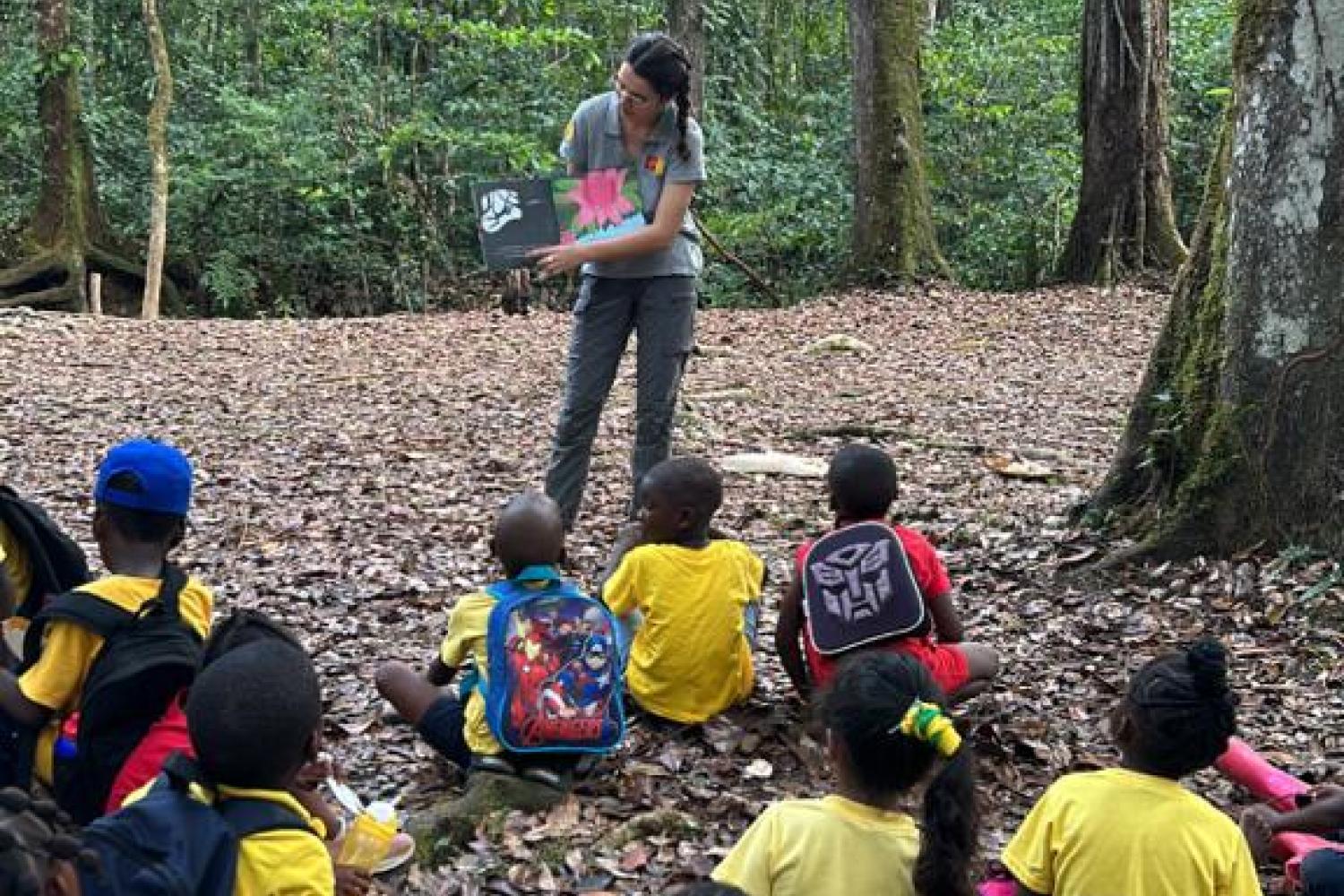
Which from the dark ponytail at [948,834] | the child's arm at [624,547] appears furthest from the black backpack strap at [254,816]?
the child's arm at [624,547]

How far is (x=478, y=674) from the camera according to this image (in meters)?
4.37

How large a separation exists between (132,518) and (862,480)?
2.16 meters

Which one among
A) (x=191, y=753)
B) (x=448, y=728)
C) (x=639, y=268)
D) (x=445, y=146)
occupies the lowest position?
(x=448, y=728)

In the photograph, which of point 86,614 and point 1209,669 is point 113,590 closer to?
point 86,614

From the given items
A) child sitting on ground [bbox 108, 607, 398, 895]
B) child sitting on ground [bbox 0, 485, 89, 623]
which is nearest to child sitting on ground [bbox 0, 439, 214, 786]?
child sitting on ground [bbox 108, 607, 398, 895]

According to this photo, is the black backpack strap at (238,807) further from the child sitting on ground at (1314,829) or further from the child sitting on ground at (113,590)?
the child sitting on ground at (1314,829)

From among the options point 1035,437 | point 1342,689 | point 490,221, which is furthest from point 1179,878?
point 1035,437

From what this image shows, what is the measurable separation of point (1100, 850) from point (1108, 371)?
9848 mm

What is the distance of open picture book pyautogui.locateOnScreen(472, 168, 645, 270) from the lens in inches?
246

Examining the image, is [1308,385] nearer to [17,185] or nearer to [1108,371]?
[1108,371]

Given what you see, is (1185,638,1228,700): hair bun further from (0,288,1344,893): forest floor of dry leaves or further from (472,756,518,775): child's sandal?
(472,756,518,775): child's sandal

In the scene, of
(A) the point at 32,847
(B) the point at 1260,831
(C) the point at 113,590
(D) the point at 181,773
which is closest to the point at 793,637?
(B) the point at 1260,831

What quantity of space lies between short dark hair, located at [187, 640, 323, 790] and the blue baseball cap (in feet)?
3.05

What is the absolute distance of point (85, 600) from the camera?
11.4 feet
